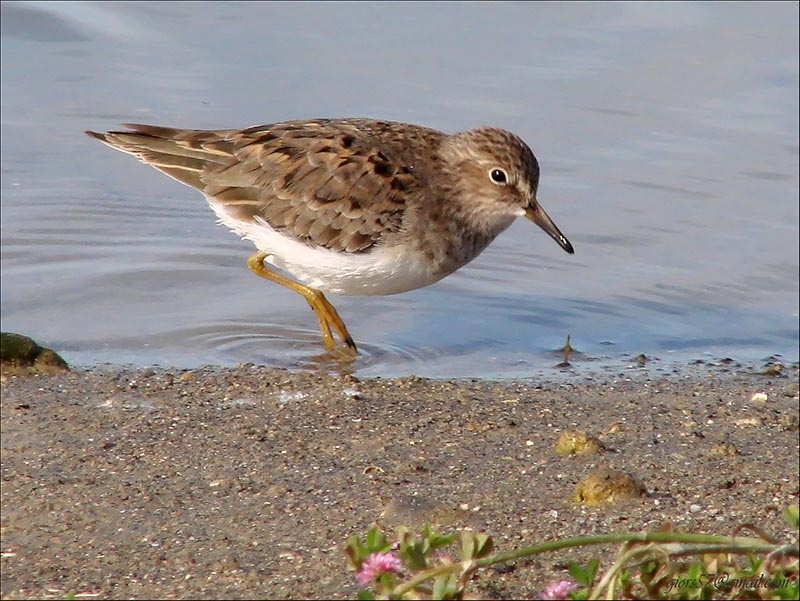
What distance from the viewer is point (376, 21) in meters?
11.6

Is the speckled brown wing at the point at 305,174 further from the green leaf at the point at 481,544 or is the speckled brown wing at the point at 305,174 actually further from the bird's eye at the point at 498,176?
the green leaf at the point at 481,544

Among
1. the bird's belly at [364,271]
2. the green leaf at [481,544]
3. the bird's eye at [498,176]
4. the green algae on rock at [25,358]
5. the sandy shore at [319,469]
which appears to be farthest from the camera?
the bird's eye at [498,176]

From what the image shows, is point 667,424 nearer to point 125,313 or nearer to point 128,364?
point 128,364

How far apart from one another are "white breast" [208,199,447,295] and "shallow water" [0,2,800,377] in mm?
489

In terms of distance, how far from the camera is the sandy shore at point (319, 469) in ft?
13.8

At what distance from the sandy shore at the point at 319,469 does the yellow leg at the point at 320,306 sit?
649mm

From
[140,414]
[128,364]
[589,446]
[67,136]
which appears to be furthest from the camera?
[67,136]

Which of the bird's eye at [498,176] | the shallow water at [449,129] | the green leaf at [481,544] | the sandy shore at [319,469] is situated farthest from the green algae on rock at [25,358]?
the green leaf at [481,544]

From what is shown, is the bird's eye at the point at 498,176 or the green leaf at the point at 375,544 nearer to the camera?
the green leaf at the point at 375,544

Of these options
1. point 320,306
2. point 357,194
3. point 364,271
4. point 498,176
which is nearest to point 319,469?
point 364,271

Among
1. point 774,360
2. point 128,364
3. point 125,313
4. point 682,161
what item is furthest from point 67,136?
point 774,360

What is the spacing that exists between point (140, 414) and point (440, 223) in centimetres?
195

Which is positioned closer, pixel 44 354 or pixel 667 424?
pixel 667 424

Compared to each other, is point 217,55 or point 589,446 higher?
point 217,55
